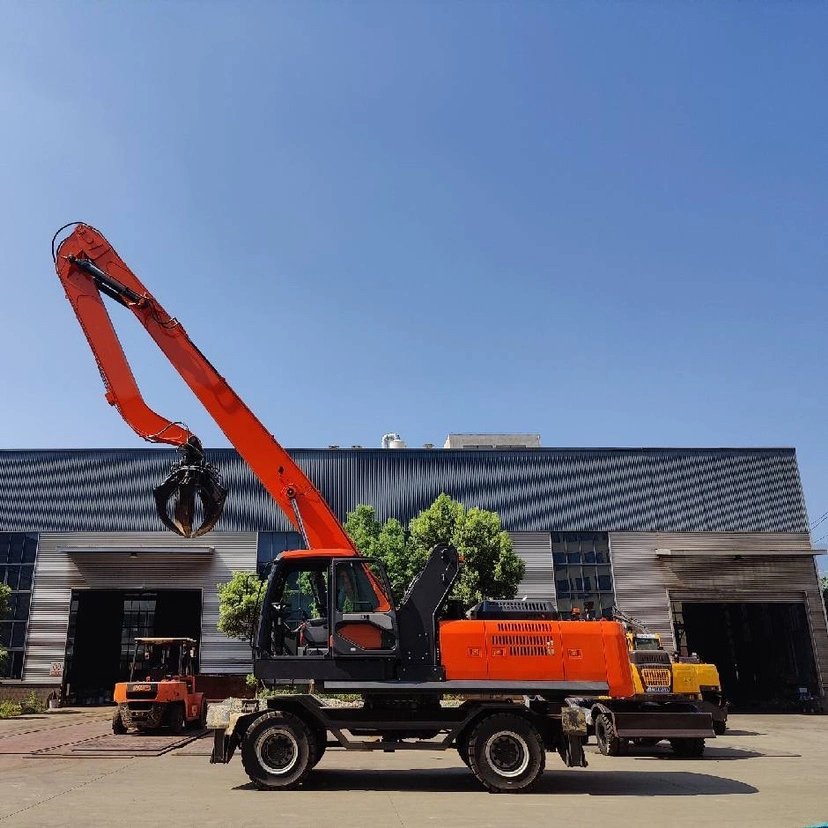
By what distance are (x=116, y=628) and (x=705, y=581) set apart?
35.8 m

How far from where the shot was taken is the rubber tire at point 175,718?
19688mm

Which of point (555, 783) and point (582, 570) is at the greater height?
point (582, 570)

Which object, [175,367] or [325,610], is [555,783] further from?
[175,367]

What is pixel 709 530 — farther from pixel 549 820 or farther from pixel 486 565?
pixel 549 820

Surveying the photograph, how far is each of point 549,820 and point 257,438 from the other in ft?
28.9

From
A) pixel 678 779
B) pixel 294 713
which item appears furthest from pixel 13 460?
pixel 678 779

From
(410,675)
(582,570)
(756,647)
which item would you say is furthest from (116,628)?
(756,647)

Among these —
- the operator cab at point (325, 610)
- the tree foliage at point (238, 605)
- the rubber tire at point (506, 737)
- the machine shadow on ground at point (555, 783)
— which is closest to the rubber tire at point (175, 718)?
the machine shadow on ground at point (555, 783)

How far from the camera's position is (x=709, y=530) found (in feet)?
121

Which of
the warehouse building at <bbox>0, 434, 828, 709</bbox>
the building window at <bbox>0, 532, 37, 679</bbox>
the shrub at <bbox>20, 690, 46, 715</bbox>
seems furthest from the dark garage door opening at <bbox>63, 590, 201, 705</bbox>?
the shrub at <bbox>20, 690, 46, 715</bbox>

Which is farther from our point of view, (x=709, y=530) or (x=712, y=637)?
(x=712, y=637)

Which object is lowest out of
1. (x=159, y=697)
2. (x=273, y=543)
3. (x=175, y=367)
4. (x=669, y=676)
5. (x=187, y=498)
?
(x=159, y=697)

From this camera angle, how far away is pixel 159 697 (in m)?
19.1

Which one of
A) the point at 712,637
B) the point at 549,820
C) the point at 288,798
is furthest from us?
the point at 712,637
